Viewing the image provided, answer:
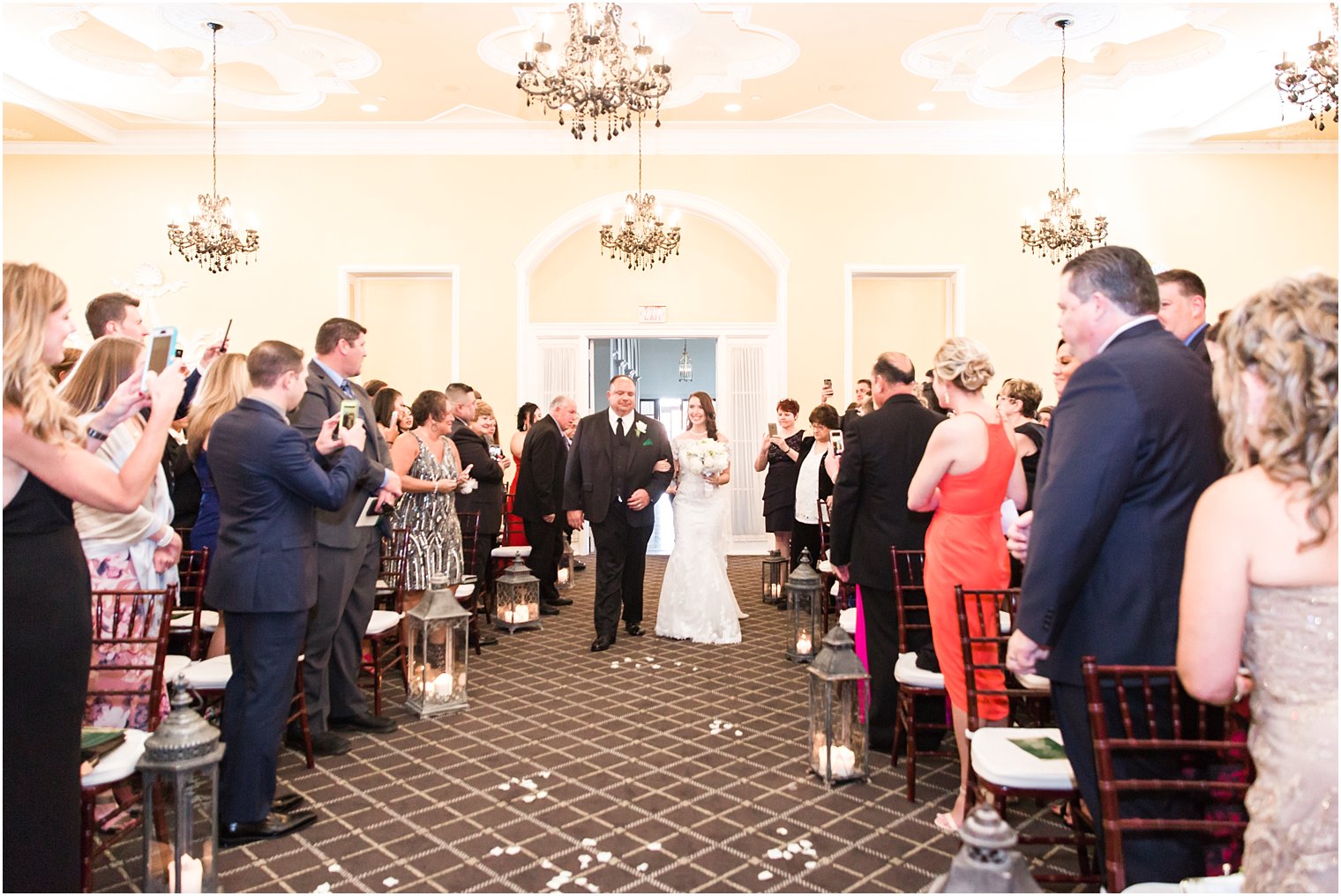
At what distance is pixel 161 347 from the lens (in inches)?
99.7

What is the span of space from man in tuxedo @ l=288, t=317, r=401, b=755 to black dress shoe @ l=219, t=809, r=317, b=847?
33.7 inches

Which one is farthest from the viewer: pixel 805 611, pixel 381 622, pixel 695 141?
pixel 695 141

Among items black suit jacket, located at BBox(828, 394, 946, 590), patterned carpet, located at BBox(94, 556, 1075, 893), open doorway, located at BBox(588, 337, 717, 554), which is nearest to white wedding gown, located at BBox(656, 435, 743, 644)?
patterned carpet, located at BBox(94, 556, 1075, 893)

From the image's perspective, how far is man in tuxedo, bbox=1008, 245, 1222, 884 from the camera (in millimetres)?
2160

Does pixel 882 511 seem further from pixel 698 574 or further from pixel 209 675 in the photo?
pixel 209 675

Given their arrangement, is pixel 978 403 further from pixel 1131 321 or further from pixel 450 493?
pixel 450 493

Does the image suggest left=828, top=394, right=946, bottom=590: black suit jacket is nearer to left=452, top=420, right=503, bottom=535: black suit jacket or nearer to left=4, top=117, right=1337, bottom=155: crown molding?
left=452, top=420, right=503, bottom=535: black suit jacket

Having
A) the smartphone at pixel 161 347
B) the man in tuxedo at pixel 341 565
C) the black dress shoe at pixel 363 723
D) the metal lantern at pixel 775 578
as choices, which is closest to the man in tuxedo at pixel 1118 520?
the smartphone at pixel 161 347

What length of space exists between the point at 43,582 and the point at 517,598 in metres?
4.70

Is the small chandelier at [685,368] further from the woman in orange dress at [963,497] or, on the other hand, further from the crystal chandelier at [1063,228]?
the woman in orange dress at [963,497]

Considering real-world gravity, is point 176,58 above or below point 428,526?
above

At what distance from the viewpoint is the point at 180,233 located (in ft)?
28.8

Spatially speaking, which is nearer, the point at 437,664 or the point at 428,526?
the point at 437,664

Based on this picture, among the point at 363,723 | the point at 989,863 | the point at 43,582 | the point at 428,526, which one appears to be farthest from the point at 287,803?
the point at 989,863
